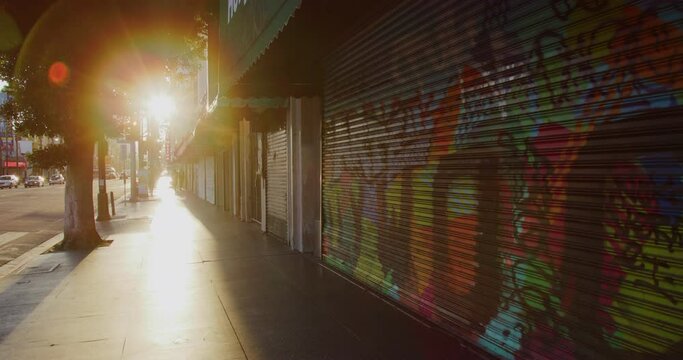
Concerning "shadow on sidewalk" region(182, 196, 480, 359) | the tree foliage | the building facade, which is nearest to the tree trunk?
the tree foliage

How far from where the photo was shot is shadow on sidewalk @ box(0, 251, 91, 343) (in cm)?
554

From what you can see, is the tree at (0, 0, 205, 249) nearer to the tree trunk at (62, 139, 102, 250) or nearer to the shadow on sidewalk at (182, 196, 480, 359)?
the tree trunk at (62, 139, 102, 250)

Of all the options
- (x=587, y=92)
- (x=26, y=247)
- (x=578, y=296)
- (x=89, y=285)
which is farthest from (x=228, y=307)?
(x=26, y=247)

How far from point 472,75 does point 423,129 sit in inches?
36.6

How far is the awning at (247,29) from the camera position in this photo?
5.68 metres

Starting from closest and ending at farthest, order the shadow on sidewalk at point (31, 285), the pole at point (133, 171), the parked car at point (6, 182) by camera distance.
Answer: the shadow on sidewalk at point (31, 285)
the pole at point (133, 171)
the parked car at point (6, 182)

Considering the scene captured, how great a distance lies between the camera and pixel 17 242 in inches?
480

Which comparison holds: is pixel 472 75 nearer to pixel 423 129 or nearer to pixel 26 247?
pixel 423 129

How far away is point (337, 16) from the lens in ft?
20.5

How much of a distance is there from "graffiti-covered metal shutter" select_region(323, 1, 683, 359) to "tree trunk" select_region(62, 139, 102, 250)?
25.9 ft

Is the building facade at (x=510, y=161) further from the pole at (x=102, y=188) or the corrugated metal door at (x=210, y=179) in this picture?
the corrugated metal door at (x=210, y=179)

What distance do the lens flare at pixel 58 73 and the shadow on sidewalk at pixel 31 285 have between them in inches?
141

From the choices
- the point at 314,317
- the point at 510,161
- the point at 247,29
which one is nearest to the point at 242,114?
the point at 247,29

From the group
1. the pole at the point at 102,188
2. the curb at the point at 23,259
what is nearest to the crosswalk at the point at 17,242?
the curb at the point at 23,259
